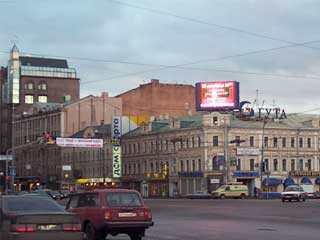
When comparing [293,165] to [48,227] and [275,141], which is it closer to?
[275,141]

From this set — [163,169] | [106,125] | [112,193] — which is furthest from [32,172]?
[112,193]

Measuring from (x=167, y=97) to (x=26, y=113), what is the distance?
27.6 meters

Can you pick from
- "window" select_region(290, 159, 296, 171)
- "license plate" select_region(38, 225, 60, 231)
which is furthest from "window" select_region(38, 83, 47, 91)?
"license plate" select_region(38, 225, 60, 231)

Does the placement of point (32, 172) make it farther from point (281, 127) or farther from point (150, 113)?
point (281, 127)

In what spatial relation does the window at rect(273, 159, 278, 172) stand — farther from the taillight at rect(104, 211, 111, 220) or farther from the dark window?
the taillight at rect(104, 211, 111, 220)

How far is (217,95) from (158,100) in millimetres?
27389

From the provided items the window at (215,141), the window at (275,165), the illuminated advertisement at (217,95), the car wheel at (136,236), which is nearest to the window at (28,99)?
the illuminated advertisement at (217,95)

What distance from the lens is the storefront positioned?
96525mm

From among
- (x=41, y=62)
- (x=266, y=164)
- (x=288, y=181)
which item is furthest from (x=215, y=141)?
(x=41, y=62)

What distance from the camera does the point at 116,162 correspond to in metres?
108

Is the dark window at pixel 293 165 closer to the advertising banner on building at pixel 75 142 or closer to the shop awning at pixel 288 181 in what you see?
the shop awning at pixel 288 181

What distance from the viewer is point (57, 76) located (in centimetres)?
14388

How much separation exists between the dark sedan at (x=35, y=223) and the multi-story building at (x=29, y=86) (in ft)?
400

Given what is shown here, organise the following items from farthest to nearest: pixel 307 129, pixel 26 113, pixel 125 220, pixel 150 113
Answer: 1. pixel 26 113
2. pixel 150 113
3. pixel 307 129
4. pixel 125 220
